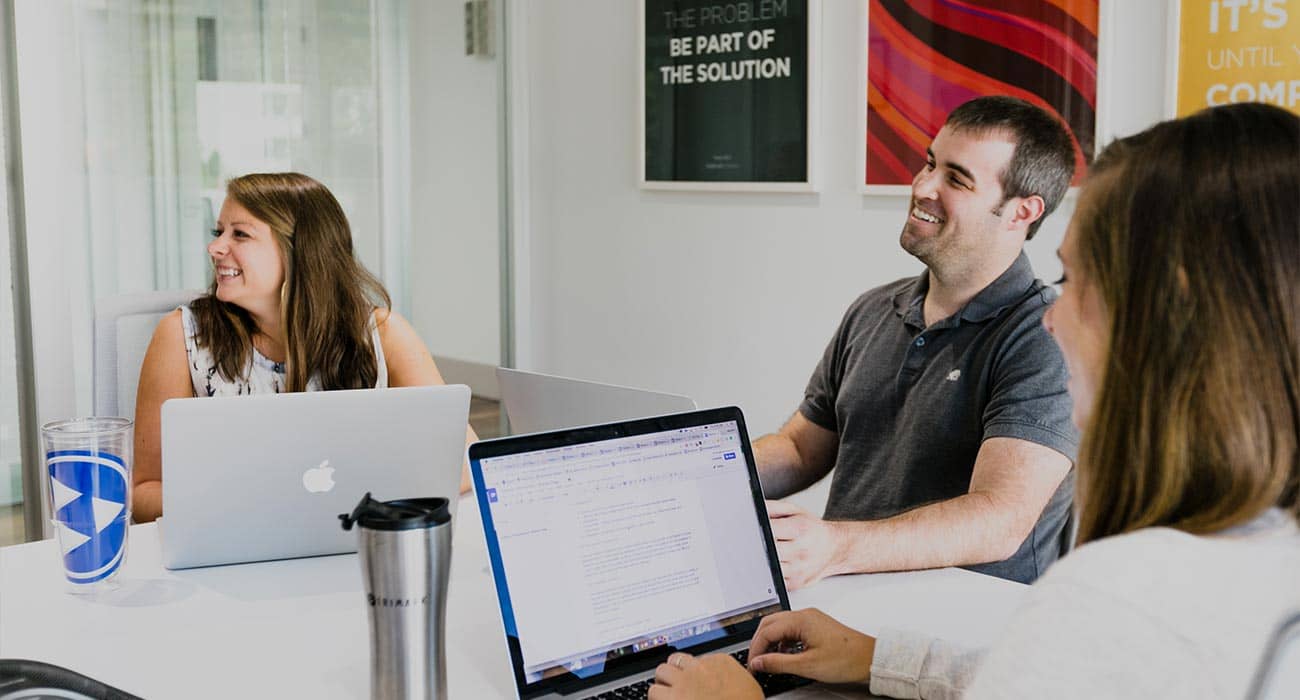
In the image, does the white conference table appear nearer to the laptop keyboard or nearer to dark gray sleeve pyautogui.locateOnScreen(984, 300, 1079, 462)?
the laptop keyboard

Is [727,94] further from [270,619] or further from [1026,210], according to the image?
[270,619]

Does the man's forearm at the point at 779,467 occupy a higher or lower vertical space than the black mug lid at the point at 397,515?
lower

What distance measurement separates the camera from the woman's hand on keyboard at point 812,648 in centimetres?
128

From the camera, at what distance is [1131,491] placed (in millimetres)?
905

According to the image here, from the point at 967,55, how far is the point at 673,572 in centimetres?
217

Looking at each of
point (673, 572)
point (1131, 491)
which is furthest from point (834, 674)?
point (1131, 491)

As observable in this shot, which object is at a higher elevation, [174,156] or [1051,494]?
[174,156]

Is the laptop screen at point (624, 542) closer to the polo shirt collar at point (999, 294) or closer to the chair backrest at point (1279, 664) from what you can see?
the chair backrest at point (1279, 664)

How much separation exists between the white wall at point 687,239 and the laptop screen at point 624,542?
180 centimetres

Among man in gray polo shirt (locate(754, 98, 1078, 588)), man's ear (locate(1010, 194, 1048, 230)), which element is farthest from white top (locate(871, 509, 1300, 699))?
man's ear (locate(1010, 194, 1048, 230))

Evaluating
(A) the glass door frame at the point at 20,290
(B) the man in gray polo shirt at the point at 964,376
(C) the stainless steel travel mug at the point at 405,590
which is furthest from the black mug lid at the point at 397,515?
(A) the glass door frame at the point at 20,290

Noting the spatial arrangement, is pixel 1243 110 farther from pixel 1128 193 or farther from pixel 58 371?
pixel 58 371

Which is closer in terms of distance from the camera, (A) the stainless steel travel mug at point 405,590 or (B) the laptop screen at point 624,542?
(A) the stainless steel travel mug at point 405,590

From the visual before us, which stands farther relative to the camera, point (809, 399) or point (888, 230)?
point (888, 230)
